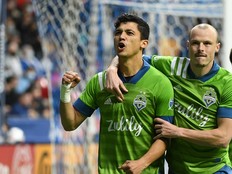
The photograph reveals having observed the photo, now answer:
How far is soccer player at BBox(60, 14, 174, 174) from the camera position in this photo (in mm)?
4914

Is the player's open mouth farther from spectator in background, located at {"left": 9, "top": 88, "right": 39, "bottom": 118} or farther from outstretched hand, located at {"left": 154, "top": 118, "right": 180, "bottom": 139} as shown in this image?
spectator in background, located at {"left": 9, "top": 88, "right": 39, "bottom": 118}

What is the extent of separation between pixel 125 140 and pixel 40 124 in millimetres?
7358

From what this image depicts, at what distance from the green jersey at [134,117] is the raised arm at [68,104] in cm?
19

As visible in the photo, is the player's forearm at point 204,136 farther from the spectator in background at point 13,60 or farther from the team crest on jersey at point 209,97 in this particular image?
the spectator in background at point 13,60

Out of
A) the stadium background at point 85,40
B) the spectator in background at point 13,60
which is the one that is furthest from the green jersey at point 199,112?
the spectator in background at point 13,60

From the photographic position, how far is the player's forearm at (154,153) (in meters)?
4.82

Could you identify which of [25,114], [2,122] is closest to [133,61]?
[2,122]

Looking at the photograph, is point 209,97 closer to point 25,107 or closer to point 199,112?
point 199,112

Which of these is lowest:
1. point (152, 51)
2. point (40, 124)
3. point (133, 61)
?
point (40, 124)

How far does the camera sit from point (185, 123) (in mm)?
5039

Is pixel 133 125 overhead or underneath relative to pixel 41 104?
overhead

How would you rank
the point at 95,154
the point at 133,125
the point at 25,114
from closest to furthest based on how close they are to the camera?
the point at 133,125, the point at 95,154, the point at 25,114

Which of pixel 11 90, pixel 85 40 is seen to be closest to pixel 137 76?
pixel 85 40

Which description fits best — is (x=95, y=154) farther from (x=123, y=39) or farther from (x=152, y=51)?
(x=123, y=39)
